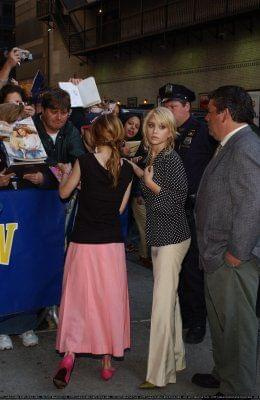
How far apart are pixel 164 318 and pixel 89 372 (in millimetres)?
769

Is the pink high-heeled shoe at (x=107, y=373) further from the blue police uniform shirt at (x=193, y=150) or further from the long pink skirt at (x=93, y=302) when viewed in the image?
the blue police uniform shirt at (x=193, y=150)

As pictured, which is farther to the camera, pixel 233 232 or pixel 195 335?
pixel 195 335

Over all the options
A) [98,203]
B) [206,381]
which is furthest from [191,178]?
[206,381]

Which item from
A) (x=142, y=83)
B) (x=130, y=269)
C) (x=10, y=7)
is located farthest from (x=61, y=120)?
(x=10, y=7)

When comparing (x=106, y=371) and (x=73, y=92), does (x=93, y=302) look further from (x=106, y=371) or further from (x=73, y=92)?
(x=73, y=92)

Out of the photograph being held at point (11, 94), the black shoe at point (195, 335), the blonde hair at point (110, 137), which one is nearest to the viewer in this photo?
the blonde hair at point (110, 137)

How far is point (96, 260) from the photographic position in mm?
3672

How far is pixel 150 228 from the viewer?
3.74 meters

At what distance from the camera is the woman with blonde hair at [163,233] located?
358 centimetres

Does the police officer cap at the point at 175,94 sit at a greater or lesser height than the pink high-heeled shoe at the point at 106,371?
greater

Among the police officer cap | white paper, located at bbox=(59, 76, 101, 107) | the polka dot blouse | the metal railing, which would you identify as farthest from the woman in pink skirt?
the metal railing

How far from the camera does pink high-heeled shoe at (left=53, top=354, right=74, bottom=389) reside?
355cm

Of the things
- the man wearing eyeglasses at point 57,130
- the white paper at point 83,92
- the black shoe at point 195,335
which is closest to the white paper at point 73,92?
the white paper at point 83,92

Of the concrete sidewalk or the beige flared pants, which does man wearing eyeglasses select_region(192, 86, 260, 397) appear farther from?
the concrete sidewalk
